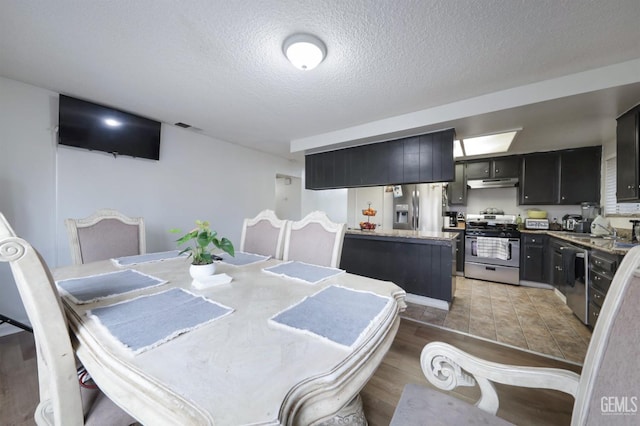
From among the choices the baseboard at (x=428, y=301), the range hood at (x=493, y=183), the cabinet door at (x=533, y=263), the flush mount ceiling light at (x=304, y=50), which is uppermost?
the flush mount ceiling light at (x=304, y=50)

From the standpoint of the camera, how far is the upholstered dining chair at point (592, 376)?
52cm

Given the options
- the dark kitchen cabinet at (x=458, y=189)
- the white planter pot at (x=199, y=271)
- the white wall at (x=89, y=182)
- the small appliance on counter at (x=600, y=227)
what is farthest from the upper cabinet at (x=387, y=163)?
the white planter pot at (x=199, y=271)

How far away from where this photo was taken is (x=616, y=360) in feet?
1.77

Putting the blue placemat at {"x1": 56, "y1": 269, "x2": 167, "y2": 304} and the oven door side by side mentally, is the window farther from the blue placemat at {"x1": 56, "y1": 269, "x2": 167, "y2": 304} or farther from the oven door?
the blue placemat at {"x1": 56, "y1": 269, "x2": 167, "y2": 304}

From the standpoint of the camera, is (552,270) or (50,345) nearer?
(50,345)

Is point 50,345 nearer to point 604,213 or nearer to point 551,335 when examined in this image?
point 551,335

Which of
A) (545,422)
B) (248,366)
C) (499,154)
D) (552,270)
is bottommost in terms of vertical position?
(545,422)

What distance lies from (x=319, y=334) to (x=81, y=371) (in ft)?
3.41

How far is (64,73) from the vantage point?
6.44ft

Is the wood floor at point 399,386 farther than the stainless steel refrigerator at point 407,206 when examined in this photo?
No

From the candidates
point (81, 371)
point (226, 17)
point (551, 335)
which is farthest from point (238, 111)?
point (551, 335)

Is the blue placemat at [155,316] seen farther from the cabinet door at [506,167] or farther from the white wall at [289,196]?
the cabinet door at [506,167]

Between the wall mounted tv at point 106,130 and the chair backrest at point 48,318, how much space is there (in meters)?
2.45

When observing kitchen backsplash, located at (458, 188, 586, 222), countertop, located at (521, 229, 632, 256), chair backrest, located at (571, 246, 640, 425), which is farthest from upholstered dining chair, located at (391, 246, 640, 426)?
kitchen backsplash, located at (458, 188, 586, 222)
